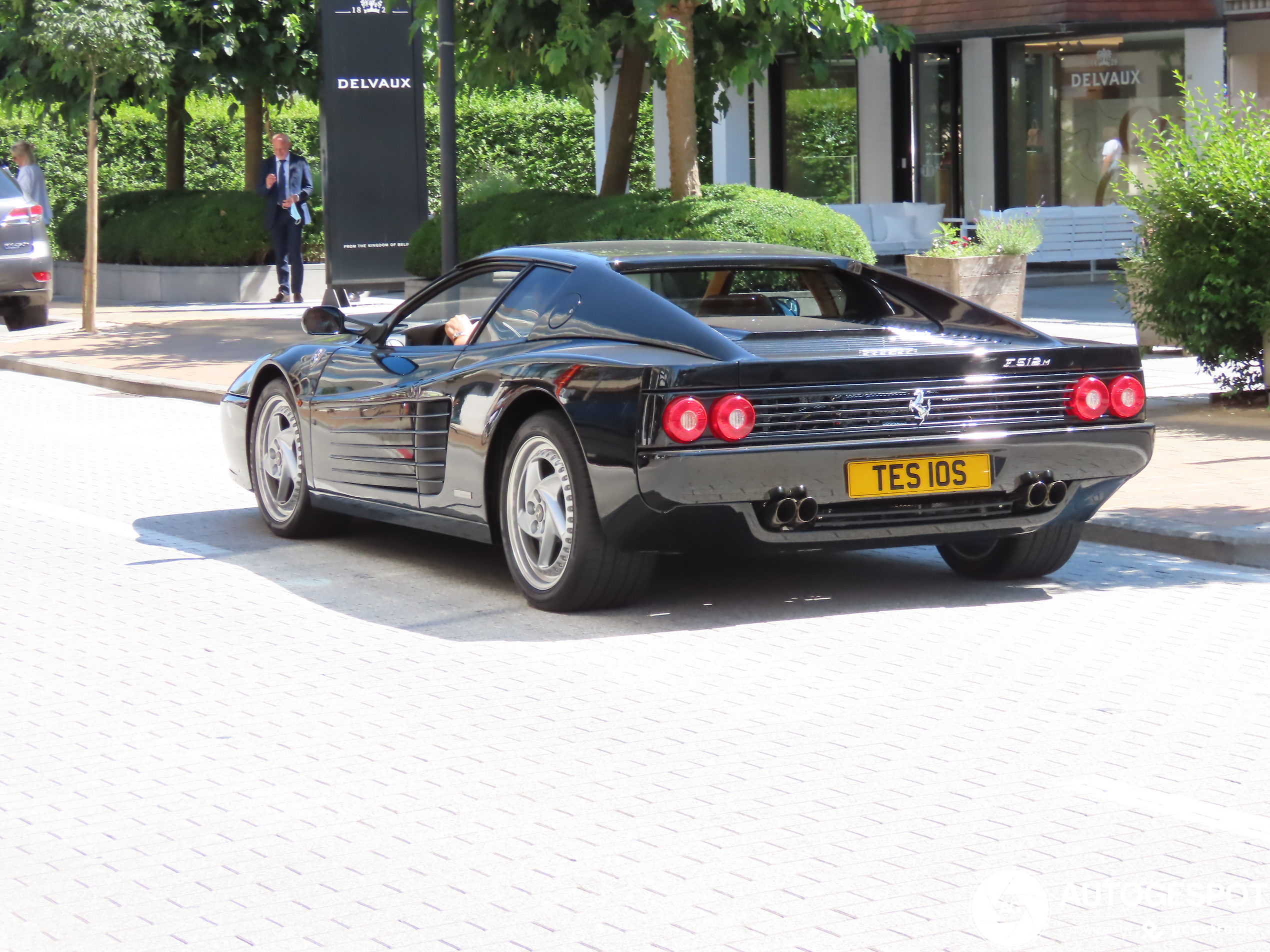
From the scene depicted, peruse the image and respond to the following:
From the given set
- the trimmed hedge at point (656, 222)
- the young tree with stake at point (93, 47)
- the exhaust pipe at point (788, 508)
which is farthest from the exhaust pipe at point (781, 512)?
the young tree with stake at point (93, 47)

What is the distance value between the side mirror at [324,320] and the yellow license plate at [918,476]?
2614 mm

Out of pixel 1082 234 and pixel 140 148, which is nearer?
pixel 1082 234

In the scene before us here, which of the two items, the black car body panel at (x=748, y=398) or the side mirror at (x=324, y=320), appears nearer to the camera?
the black car body panel at (x=748, y=398)

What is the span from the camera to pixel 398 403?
7586 mm

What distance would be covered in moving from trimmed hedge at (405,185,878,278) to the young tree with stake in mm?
3565

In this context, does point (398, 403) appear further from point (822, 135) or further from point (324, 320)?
point (822, 135)

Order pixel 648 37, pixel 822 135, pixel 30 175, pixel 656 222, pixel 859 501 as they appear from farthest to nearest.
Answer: pixel 822 135
pixel 30 175
pixel 656 222
pixel 648 37
pixel 859 501

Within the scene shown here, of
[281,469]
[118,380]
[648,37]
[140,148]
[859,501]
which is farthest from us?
[140,148]

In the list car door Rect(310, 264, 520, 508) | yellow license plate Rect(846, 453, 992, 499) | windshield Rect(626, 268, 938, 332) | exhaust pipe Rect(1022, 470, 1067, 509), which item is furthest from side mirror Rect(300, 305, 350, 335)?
exhaust pipe Rect(1022, 470, 1067, 509)

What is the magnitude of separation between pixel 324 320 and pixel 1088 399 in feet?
10.4

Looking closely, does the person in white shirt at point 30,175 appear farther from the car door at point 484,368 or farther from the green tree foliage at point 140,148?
the car door at point 484,368

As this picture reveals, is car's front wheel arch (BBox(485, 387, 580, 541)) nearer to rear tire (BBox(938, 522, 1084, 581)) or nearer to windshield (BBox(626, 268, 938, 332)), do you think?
windshield (BBox(626, 268, 938, 332))

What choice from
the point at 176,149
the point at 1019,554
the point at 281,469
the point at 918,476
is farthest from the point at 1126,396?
the point at 176,149

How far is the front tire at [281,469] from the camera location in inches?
332
